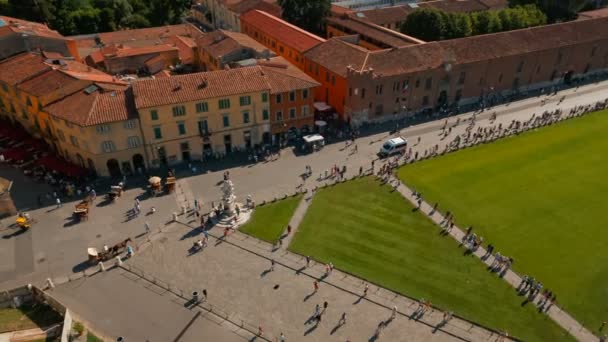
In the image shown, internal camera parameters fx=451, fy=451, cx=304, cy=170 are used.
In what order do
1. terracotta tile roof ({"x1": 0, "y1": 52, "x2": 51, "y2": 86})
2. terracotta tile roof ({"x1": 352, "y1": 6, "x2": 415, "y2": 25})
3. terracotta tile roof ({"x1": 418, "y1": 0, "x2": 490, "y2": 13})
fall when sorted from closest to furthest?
terracotta tile roof ({"x1": 0, "y1": 52, "x2": 51, "y2": 86})
terracotta tile roof ({"x1": 352, "y1": 6, "x2": 415, "y2": 25})
terracotta tile roof ({"x1": 418, "y1": 0, "x2": 490, "y2": 13})

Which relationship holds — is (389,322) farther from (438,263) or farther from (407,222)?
(407,222)

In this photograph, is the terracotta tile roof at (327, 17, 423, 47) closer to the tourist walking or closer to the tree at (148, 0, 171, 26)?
the tree at (148, 0, 171, 26)

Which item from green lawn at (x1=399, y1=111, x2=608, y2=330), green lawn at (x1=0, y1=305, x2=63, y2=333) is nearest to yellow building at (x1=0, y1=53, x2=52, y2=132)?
green lawn at (x1=0, y1=305, x2=63, y2=333)

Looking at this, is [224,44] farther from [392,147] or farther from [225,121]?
[392,147]

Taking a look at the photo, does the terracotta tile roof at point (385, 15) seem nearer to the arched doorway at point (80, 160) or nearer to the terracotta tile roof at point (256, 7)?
the terracotta tile roof at point (256, 7)

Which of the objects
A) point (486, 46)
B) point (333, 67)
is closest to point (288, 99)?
point (333, 67)

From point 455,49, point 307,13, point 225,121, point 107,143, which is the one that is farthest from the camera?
point 307,13

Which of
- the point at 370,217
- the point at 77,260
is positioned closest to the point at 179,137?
the point at 77,260
